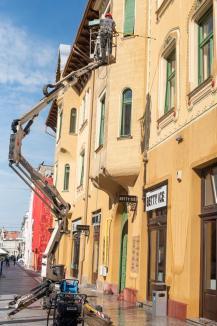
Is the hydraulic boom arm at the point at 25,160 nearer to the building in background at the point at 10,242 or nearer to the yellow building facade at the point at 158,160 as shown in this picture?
the yellow building facade at the point at 158,160

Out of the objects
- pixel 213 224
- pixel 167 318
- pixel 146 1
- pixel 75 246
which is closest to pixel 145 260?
pixel 167 318

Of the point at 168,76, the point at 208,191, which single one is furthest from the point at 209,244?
the point at 168,76

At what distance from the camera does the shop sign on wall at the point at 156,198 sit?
14.6m

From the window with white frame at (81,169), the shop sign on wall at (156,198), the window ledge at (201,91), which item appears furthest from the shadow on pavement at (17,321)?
the window with white frame at (81,169)

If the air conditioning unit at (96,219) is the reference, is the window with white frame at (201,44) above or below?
above

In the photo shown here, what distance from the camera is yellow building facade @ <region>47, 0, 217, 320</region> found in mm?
12227

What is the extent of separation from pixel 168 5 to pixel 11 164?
6.75 meters

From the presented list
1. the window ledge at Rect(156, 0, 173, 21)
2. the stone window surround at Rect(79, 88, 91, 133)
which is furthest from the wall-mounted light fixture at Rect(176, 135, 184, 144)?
the stone window surround at Rect(79, 88, 91, 133)

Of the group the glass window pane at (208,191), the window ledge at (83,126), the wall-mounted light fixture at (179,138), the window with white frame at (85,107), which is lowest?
the glass window pane at (208,191)

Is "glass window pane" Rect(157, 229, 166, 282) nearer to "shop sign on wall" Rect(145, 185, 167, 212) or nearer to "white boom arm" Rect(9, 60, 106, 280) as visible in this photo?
"shop sign on wall" Rect(145, 185, 167, 212)

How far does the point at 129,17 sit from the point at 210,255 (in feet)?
34.4

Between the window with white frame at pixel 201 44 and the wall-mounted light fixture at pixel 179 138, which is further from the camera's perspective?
the wall-mounted light fixture at pixel 179 138

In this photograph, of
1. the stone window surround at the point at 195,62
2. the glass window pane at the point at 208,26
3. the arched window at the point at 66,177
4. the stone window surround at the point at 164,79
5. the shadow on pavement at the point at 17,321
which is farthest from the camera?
the arched window at the point at 66,177

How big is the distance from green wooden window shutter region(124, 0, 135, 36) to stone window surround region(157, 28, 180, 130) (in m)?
3.11
